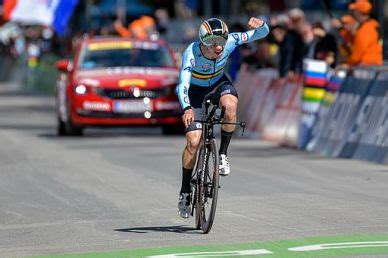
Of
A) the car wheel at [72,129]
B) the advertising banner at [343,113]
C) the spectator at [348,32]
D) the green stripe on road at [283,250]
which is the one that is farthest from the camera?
the car wheel at [72,129]

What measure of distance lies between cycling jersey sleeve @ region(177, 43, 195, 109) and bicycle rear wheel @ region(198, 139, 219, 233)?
1.27 feet

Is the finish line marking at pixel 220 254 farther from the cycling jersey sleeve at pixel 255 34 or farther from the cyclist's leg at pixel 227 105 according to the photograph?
the cycling jersey sleeve at pixel 255 34

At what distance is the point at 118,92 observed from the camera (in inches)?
864

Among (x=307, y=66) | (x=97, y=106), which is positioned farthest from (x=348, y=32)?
(x=97, y=106)

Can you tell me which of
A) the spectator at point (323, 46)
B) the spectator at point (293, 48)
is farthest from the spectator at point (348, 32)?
the spectator at point (293, 48)

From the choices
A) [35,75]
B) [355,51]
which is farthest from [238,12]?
[355,51]

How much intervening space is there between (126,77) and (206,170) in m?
11.6

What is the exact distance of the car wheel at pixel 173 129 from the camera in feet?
73.9

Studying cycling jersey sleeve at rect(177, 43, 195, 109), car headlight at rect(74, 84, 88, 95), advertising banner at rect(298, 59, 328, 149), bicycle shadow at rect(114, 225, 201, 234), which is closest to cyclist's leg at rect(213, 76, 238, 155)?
cycling jersey sleeve at rect(177, 43, 195, 109)

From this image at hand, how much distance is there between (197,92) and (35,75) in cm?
3805

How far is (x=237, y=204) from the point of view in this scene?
12.5 meters

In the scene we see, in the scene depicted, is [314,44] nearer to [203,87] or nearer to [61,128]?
[61,128]

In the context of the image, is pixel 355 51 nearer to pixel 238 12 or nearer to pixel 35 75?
pixel 238 12

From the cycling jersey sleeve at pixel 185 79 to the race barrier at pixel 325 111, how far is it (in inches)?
247
